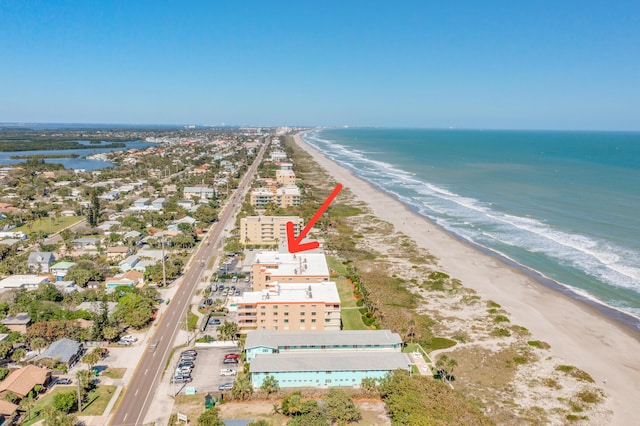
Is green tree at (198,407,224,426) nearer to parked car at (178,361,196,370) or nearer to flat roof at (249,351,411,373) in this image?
flat roof at (249,351,411,373)

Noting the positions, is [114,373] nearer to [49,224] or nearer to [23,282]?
[23,282]

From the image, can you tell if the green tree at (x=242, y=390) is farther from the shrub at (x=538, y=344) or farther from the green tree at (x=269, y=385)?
the shrub at (x=538, y=344)

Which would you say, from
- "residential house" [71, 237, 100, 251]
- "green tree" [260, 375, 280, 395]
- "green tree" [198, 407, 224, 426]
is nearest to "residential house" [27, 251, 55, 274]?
"residential house" [71, 237, 100, 251]

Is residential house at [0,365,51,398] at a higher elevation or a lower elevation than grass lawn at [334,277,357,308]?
higher

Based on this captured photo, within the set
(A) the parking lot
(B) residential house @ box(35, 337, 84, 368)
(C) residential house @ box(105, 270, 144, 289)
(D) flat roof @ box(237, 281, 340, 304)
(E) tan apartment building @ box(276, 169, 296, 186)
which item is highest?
(E) tan apartment building @ box(276, 169, 296, 186)

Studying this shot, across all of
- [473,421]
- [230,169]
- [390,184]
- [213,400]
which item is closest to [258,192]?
[390,184]

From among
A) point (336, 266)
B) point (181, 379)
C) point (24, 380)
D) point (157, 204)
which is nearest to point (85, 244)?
point (157, 204)

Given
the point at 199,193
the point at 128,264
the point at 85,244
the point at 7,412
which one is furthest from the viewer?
the point at 199,193
